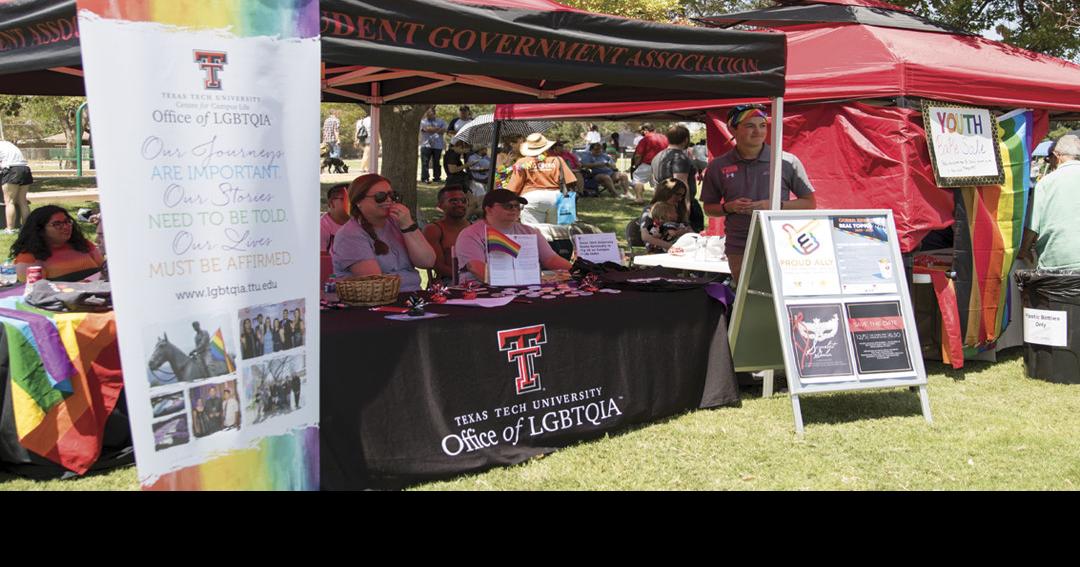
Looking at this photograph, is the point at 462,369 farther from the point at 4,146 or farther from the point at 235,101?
the point at 4,146

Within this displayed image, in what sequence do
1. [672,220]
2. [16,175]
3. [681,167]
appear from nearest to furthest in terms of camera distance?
[672,220], [681,167], [16,175]

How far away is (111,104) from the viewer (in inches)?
111

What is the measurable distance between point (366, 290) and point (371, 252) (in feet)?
2.32

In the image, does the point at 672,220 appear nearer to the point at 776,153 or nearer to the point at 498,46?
the point at 776,153

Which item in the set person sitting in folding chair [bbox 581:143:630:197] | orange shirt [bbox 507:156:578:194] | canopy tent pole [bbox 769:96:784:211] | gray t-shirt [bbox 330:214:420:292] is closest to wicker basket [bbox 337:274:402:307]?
gray t-shirt [bbox 330:214:420:292]

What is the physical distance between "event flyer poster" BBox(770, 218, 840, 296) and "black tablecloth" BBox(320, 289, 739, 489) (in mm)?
501

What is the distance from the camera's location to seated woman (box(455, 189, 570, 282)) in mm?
5383

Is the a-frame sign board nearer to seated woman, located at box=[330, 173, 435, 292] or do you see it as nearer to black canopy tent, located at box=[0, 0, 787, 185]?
black canopy tent, located at box=[0, 0, 787, 185]

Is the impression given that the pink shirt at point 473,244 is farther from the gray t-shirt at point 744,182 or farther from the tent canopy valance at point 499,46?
Answer: the gray t-shirt at point 744,182

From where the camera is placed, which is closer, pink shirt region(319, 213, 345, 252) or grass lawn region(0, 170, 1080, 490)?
grass lawn region(0, 170, 1080, 490)

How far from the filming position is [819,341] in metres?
5.12

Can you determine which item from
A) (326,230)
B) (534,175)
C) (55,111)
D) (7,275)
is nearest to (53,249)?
(7,275)

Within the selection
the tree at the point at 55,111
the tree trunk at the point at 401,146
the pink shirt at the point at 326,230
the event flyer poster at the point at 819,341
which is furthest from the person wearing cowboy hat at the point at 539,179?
the tree at the point at 55,111

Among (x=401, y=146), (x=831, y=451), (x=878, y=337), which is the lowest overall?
(x=831, y=451)
